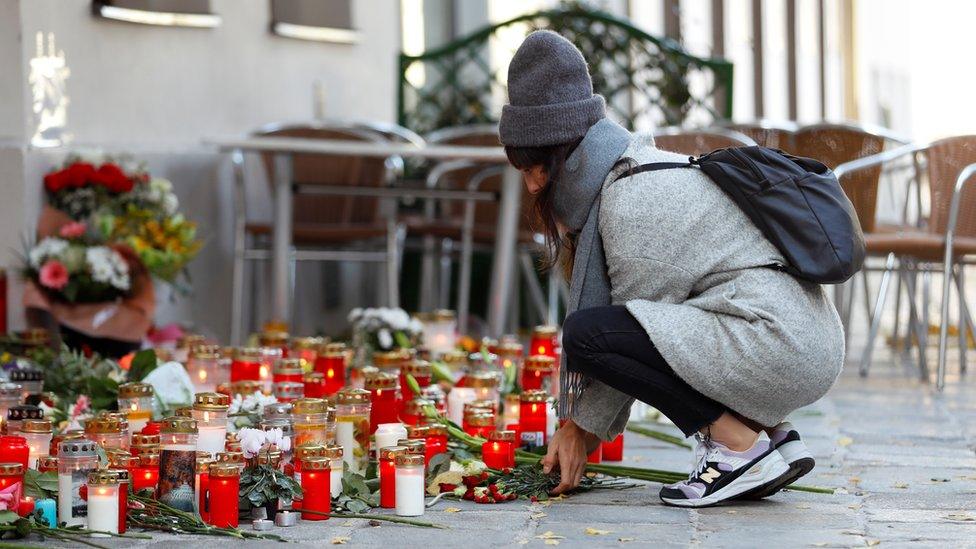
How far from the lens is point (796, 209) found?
2.42 metres

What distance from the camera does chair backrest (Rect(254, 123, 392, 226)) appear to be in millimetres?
5672

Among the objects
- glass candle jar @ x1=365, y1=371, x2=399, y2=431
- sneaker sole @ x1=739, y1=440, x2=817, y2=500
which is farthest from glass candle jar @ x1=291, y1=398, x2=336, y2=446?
sneaker sole @ x1=739, y1=440, x2=817, y2=500

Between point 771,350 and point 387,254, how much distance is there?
341cm

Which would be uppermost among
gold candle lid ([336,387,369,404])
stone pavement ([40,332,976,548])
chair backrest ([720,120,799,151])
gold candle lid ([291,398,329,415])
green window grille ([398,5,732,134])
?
green window grille ([398,5,732,134])

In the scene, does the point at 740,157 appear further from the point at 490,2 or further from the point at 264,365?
the point at 490,2

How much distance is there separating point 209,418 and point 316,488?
0.25 m

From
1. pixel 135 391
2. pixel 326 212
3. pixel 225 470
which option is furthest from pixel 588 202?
pixel 326 212

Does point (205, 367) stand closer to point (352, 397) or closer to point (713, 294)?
point (352, 397)

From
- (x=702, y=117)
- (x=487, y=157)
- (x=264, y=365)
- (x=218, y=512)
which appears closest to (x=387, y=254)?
(x=487, y=157)

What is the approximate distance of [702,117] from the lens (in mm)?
7992

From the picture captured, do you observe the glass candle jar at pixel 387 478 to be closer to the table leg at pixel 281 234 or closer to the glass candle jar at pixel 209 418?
the glass candle jar at pixel 209 418

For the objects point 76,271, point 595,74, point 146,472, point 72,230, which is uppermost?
point 595,74

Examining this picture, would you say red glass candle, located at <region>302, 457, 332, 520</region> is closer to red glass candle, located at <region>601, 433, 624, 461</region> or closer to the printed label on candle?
the printed label on candle

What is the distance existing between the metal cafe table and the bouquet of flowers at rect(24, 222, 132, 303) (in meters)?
0.59
